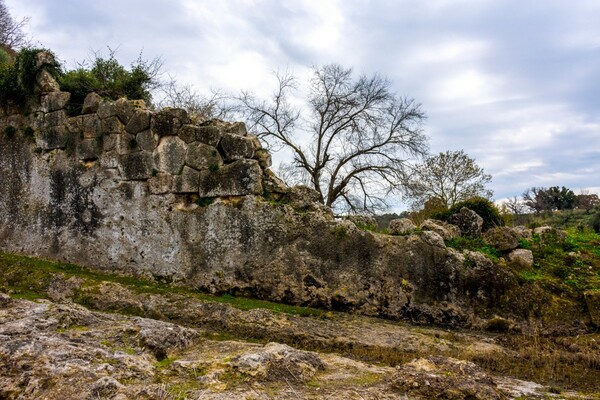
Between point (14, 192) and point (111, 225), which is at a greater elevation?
point (14, 192)

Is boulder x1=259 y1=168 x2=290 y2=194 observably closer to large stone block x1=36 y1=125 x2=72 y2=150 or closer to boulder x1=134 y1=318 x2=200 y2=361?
boulder x1=134 y1=318 x2=200 y2=361

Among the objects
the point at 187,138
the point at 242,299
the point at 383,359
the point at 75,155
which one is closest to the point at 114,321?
the point at 242,299

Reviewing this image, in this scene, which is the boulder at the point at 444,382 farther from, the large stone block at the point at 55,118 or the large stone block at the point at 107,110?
the large stone block at the point at 55,118

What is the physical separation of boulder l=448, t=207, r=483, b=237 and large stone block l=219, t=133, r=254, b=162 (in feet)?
17.0

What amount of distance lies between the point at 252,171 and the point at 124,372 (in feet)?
16.2

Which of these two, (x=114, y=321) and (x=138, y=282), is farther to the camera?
(x=138, y=282)

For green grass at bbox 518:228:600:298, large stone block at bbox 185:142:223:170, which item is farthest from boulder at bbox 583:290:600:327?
large stone block at bbox 185:142:223:170

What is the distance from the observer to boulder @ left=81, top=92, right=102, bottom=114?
923 centimetres

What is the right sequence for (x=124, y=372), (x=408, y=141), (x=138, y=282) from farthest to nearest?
(x=408, y=141) → (x=138, y=282) → (x=124, y=372)

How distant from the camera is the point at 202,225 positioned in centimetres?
845

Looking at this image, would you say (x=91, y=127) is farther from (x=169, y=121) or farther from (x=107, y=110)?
(x=169, y=121)

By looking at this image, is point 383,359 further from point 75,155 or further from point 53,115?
point 53,115

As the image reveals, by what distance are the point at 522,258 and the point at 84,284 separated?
7.81 meters

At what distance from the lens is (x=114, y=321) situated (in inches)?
223
